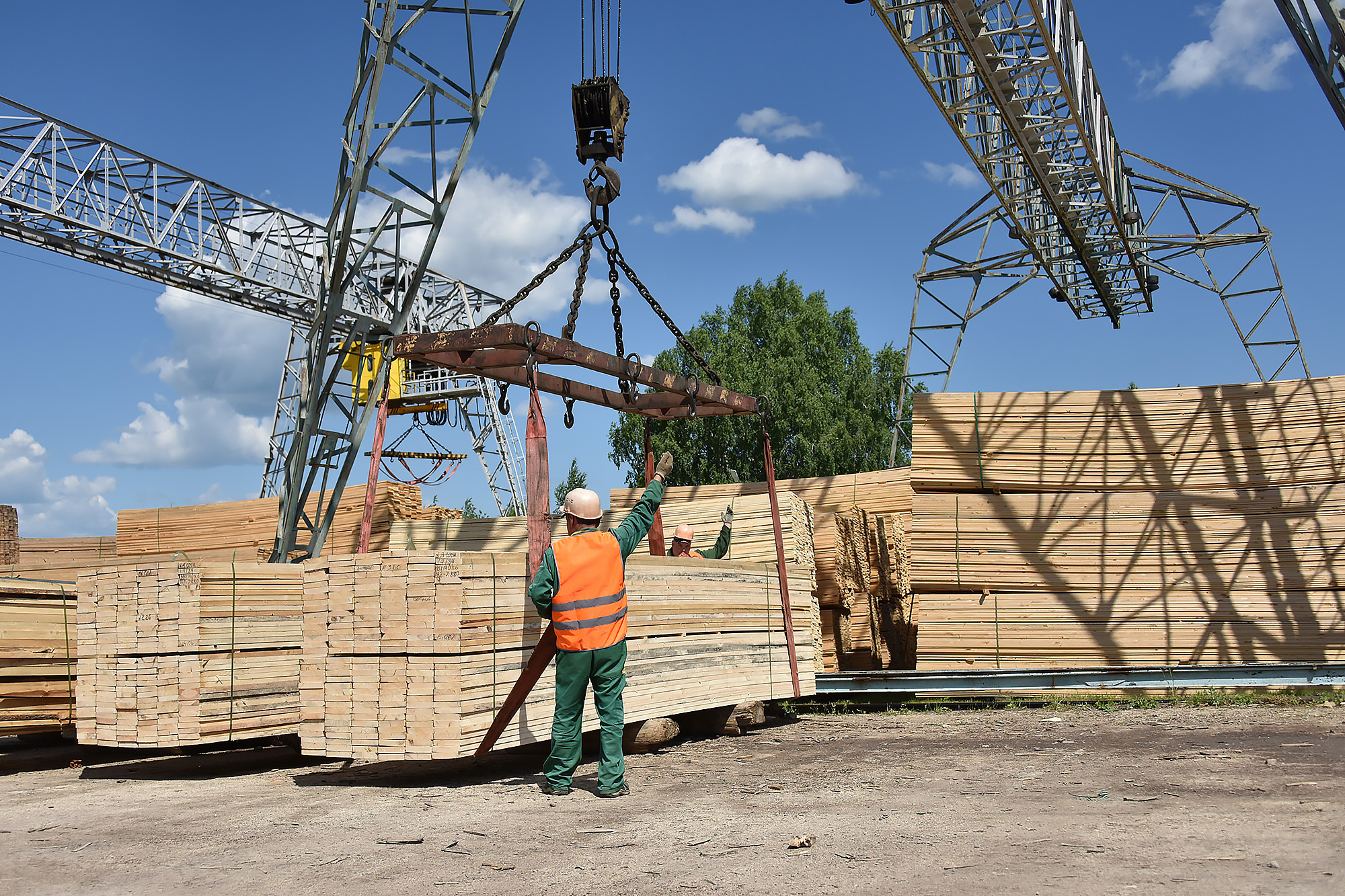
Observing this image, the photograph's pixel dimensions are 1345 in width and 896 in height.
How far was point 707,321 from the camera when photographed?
37.2 meters

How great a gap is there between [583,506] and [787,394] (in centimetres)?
2878

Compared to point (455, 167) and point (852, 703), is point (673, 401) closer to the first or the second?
point (852, 703)

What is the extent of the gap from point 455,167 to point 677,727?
8019 millimetres

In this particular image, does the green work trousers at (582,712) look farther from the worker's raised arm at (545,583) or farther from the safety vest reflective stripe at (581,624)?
the worker's raised arm at (545,583)

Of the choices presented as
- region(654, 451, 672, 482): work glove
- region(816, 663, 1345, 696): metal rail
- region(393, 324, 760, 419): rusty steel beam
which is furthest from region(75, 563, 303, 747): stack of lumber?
region(816, 663, 1345, 696): metal rail

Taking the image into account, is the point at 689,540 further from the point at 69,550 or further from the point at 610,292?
the point at 69,550

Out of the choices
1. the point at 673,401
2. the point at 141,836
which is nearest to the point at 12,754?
the point at 141,836

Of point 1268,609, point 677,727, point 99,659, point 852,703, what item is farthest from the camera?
point 852,703

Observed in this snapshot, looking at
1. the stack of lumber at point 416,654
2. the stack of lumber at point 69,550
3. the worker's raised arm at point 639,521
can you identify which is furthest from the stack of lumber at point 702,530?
the stack of lumber at point 69,550

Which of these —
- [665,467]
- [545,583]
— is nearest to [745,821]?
[545,583]

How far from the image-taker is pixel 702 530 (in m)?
10.6

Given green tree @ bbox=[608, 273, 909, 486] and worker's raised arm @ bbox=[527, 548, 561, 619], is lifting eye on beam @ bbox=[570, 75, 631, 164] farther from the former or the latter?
green tree @ bbox=[608, 273, 909, 486]

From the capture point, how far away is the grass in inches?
377

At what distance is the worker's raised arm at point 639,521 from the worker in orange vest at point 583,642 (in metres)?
0.12
